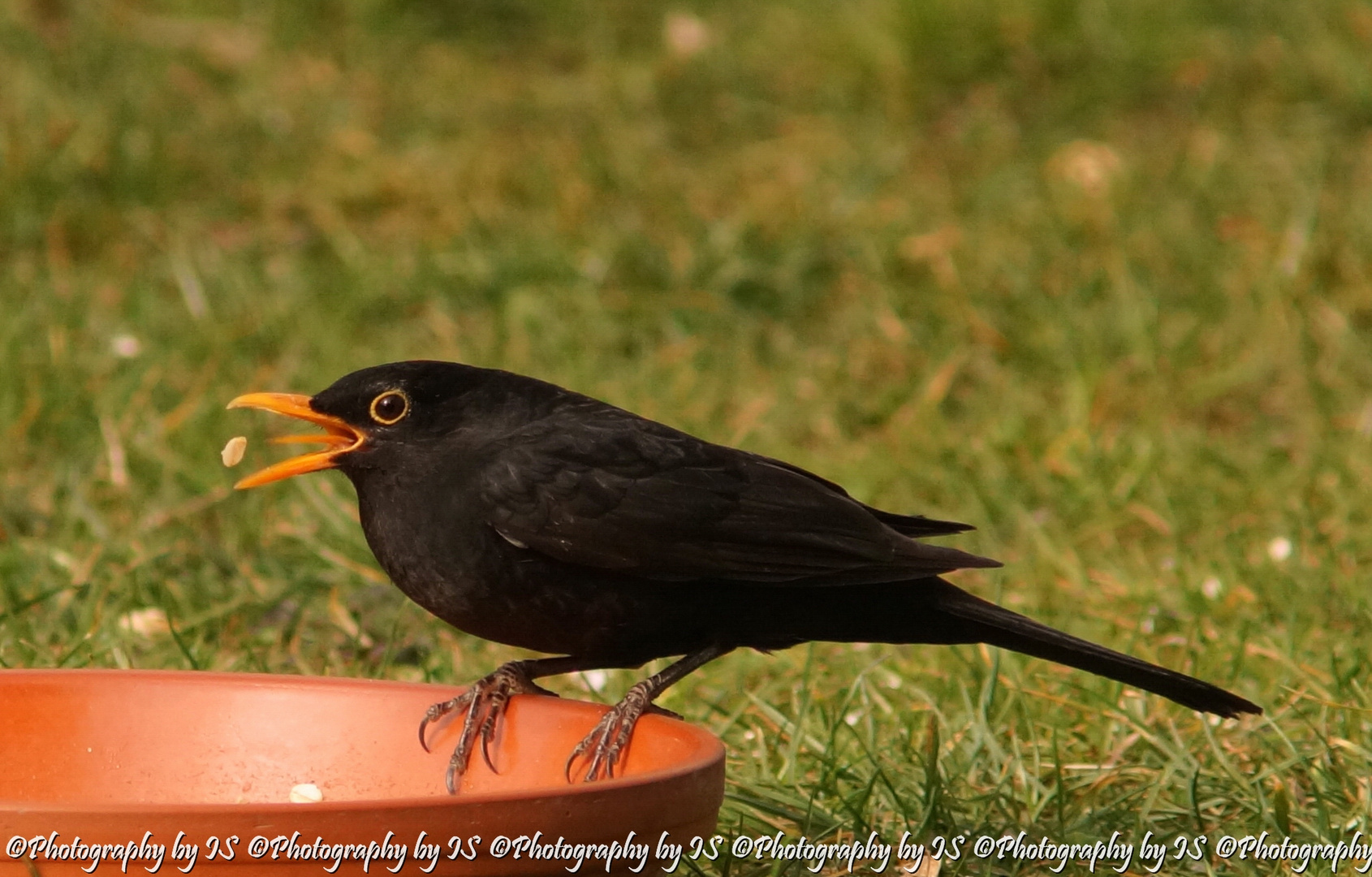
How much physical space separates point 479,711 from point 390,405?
2.34ft

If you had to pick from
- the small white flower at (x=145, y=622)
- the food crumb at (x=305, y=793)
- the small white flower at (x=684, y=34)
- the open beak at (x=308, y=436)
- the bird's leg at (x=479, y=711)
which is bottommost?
the small white flower at (x=145, y=622)

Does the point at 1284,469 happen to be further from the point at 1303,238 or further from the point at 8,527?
the point at 8,527

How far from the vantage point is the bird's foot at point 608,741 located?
2.85m

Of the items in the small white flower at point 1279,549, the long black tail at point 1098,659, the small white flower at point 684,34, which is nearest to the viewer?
the long black tail at point 1098,659

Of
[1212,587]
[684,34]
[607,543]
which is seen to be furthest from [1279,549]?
[684,34]

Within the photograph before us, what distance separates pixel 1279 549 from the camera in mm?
4875

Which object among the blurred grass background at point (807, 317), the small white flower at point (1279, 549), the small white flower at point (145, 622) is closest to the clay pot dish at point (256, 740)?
the blurred grass background at point (807, 317)

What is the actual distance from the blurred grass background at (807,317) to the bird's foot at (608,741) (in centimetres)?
41

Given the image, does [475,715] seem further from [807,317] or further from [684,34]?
[684,34]

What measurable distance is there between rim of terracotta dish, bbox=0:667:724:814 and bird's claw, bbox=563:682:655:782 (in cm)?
5

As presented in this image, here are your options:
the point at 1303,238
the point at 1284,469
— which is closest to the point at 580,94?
Result: the point at 1303,238

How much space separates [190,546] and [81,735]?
2.02 metres

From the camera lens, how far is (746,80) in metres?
8.73

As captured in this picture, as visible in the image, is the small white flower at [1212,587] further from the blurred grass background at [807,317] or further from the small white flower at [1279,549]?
the small white flower at [1279,549]
